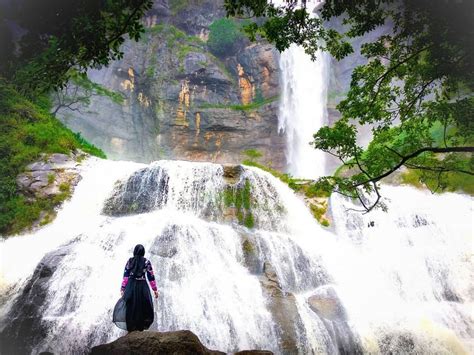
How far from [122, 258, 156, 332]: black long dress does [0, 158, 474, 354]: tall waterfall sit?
86.7 inches

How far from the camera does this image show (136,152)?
31.0 meters

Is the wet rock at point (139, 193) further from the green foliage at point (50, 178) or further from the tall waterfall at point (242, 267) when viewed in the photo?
the green foliage at point (50, 178)

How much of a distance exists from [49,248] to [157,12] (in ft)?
106

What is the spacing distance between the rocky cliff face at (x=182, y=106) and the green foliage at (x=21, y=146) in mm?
13289

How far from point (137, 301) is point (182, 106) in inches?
1070

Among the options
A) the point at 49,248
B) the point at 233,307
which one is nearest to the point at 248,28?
the point at 233,307

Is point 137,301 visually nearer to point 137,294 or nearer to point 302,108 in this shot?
point 137,294

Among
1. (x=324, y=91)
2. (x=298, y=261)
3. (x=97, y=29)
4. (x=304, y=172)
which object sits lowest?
(x=298, y=261)

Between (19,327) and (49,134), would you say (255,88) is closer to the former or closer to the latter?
(49,134)

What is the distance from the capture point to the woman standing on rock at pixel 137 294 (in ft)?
18.7

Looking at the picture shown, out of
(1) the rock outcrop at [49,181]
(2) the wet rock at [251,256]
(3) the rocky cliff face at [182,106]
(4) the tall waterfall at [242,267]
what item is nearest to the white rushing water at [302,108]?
(3) the rocky cliff face at [182,106]

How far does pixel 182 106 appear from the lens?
1235 inches

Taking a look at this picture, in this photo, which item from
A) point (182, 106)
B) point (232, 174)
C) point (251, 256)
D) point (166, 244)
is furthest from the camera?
point (182, 106)

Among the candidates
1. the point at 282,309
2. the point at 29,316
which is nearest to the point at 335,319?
the point at 282,309
